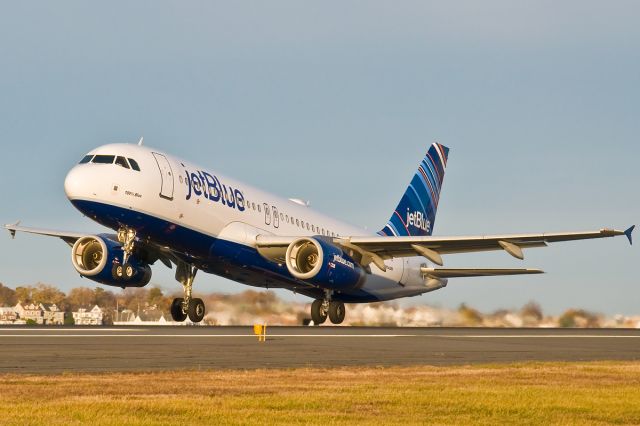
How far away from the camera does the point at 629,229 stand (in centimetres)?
3169

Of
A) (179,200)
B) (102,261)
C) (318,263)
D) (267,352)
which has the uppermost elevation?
(179,200)

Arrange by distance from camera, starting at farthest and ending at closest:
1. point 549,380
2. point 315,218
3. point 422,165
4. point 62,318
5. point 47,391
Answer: point 62,318 < point 422,165 < point 315,218 < point 549,380 < point 47,391

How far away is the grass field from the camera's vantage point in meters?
10.7

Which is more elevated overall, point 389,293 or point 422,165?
point 422,165

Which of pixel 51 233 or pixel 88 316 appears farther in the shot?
pixel 88 316

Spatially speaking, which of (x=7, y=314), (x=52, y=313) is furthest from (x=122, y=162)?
(x=7, y=314)

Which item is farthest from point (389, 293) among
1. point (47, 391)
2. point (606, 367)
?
point (47, 391)

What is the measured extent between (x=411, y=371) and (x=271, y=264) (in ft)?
70.6

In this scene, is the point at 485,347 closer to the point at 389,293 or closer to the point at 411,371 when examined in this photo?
the point at 411,371

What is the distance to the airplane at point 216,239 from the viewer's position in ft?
108

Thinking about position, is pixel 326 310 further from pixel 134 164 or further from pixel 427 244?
pixel 134 164

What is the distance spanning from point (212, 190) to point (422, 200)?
1914 cm

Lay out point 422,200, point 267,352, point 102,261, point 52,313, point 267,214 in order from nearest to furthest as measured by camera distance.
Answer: point 267,352, point 102,261, point 267,214, point 422,200, point 52,313

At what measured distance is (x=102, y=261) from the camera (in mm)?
37188
